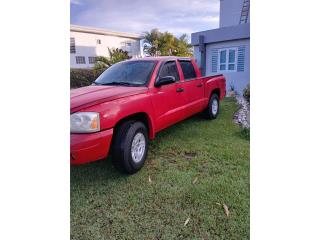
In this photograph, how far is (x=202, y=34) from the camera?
12.3 metres

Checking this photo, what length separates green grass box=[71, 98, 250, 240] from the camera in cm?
215

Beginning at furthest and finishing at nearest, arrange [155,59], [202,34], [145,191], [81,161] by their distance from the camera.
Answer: [202,34] < [155,59] < [145,191] < [81,161]

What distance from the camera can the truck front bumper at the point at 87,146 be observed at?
2482 mm

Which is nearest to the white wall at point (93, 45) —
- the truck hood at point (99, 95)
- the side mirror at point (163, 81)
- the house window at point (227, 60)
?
the house window at point (227, 60)

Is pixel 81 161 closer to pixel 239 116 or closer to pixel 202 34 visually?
pixel 239 116

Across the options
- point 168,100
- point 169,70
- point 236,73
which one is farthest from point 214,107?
point 236,73

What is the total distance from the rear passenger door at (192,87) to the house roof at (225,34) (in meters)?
6.72

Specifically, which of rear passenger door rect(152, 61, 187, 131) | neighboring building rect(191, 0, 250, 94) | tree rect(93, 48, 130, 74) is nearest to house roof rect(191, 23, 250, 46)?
neighboring building rect(191, 0, 250, 94)

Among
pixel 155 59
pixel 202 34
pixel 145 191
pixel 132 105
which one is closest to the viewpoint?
pixel 145 191

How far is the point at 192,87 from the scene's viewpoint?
4617mm

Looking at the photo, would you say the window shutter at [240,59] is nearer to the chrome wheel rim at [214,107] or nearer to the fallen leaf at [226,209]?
→ the chrome wheel rim at [214,107]
